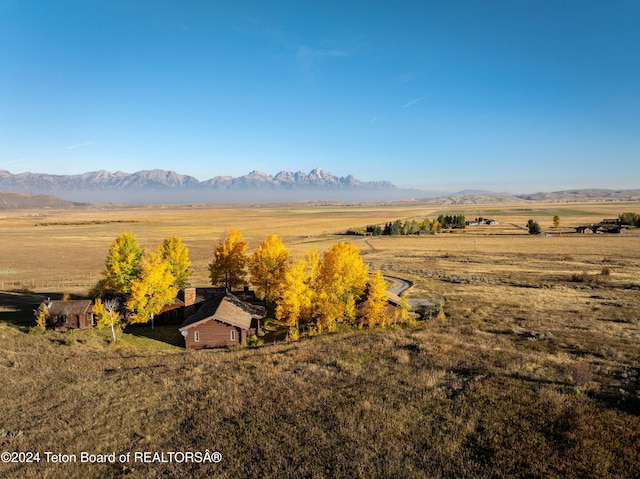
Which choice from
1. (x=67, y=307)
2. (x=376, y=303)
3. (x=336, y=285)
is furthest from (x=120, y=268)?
(x=376, y=303)

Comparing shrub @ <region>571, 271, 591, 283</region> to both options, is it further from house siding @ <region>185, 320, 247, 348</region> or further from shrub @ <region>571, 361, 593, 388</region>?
house siding @ <region>185, 320, 247, 348</region>

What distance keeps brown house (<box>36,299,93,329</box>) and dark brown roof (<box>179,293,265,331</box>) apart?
11.1m

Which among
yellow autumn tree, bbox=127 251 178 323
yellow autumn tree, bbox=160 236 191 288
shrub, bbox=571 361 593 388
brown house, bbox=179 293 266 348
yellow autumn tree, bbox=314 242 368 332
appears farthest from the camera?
yellow autumn tree, bbox=160 236 191 288

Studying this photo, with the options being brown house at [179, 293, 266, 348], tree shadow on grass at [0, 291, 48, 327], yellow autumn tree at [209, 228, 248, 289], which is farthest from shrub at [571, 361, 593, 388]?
tree shadow on grass at [0, 291, 48, 327]

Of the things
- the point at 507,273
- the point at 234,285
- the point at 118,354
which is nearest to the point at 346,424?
the point at 118,354

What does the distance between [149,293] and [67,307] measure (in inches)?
349

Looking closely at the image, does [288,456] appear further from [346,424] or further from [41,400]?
[41,400]

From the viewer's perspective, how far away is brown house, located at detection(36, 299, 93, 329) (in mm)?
36750

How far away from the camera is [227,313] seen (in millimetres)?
35469

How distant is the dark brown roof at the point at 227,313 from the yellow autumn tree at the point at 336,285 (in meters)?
7.23

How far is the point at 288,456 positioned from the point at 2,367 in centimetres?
2231

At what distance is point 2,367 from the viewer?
23.4 meters

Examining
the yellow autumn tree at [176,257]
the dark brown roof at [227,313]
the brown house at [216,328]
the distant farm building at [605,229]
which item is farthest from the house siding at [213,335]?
the distant farm building at [605,229]

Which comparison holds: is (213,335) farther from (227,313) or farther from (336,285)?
(336,285)
